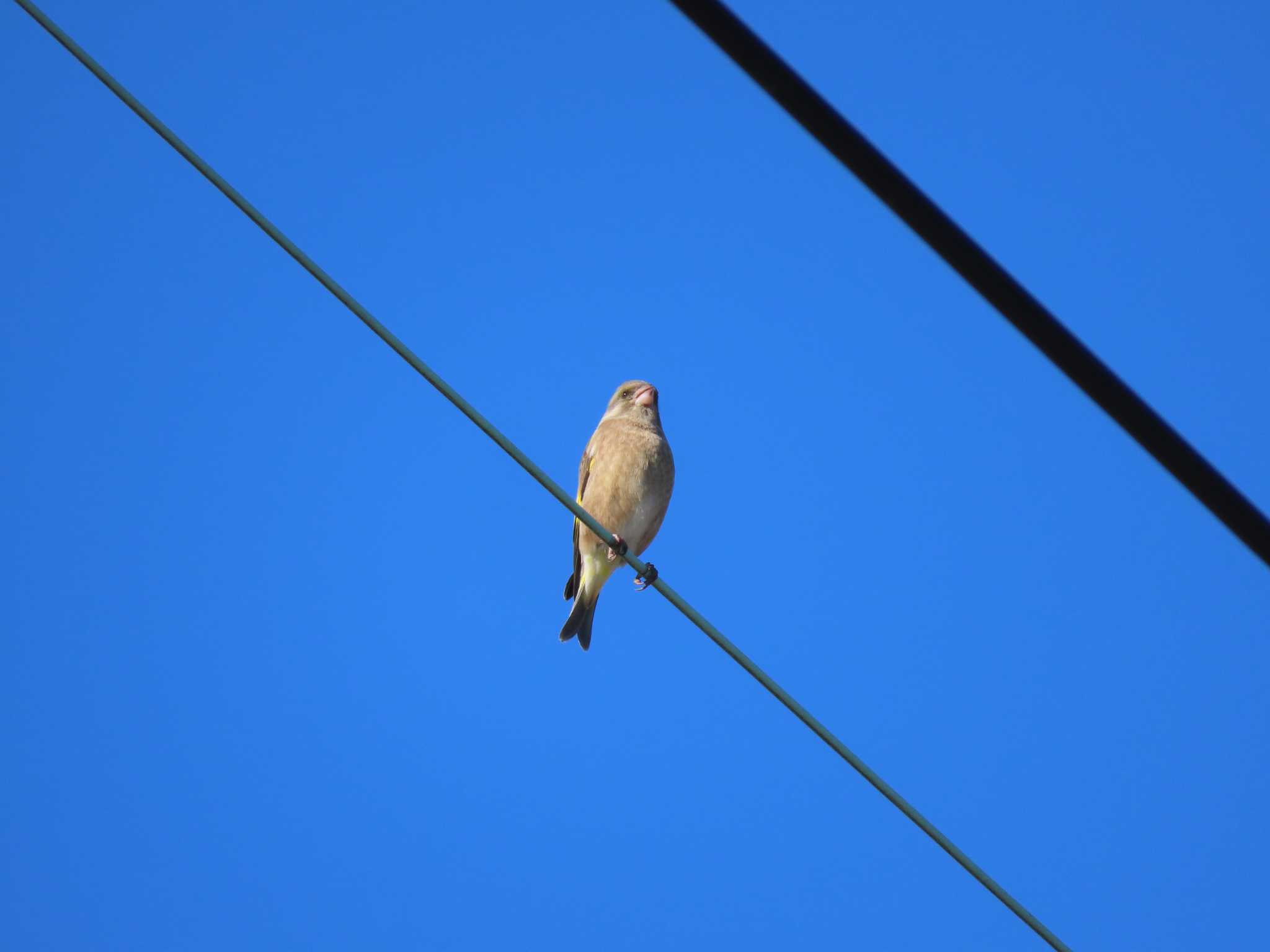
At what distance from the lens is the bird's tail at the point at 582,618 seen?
8.43 meters

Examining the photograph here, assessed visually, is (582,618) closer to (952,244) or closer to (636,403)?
(636,403)

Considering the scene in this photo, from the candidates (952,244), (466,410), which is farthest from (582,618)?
(952,244)

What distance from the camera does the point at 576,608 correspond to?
8.48 m

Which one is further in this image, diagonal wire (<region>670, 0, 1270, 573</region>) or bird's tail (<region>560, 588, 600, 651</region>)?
bird's tail (<region>560, 588, 600, 651</region>)

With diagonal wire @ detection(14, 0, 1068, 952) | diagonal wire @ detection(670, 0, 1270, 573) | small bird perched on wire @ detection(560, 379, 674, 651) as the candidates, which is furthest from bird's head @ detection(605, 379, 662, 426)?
diagonal wire @ detection(670, 0, 1270, 573)

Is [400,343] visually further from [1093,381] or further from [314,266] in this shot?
[1093,381]

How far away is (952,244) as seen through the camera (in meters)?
1.54

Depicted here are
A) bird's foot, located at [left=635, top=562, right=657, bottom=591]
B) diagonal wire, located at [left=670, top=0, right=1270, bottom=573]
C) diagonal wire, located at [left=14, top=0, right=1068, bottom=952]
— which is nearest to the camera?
diagonal wire, located at [left=670, top=0, right=1270, bottom=573]

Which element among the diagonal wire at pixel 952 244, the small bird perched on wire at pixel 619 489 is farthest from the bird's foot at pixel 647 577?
the diagonal wire at pixel 952 244

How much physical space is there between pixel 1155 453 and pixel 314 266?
1871 millimetres

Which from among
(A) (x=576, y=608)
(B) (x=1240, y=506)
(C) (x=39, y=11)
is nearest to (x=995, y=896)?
(B) (x=1240, y=506)

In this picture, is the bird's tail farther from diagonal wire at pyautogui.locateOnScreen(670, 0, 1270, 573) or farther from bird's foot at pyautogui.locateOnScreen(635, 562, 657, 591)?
diagonal wire at pyautogui.locateOnScreen(670, 0, 1270, 573)

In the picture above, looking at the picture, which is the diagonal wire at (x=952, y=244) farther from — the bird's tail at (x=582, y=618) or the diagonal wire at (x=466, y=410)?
the bird's tail at (x=582, y=618)

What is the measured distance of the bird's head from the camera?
27.5 feet
